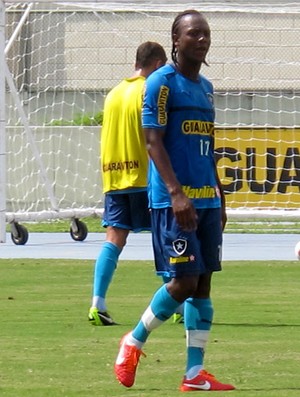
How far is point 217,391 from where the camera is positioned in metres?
6.85

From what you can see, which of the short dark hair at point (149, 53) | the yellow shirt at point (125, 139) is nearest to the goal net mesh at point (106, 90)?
the yellow shirt at point (125, 139)

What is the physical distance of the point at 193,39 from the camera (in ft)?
22.7

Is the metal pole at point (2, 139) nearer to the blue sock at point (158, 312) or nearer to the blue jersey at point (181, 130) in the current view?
the blue sock at point (158, 312)

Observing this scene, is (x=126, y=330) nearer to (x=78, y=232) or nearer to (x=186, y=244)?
(x=186, y=244)

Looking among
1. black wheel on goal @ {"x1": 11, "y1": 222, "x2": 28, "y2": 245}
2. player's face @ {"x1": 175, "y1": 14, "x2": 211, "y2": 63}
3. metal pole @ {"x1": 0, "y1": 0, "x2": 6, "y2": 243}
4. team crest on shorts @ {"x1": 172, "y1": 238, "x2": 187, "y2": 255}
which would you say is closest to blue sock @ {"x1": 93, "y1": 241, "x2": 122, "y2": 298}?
team crest on shorts @ {"x1": 172, "y1": 238, "x2": 187, "y2": 255}

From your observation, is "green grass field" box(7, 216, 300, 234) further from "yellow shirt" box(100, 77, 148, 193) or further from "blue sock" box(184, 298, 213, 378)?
"blue sock" box(184, 298, 213, 378)

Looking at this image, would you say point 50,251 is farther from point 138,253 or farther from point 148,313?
point 148,313

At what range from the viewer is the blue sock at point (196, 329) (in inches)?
274

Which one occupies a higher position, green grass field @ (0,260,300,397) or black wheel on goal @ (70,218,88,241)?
green grass field @ (0,260,300,397)

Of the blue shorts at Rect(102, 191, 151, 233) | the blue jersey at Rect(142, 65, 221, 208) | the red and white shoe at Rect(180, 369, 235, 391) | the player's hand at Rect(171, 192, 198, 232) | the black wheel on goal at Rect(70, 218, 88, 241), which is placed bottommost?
the black wheel on goal at Rect(70, 218, 88, 241)


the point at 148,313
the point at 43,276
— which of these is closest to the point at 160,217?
the point at 148,313

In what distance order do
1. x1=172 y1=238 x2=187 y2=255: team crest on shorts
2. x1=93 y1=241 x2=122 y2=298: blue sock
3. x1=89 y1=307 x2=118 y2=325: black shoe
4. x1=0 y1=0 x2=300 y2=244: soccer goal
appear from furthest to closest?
x1=0 y1=0 x2=300 y2=244: soccer goal
x1=93 y1=241 x2=122 y2=298: blue sock
x1=89 y1=307 x2=118 y2=325: black shoe
x1=172 y1=238 x2=187 y2=255: team crest on shorts

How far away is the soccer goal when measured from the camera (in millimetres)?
17781

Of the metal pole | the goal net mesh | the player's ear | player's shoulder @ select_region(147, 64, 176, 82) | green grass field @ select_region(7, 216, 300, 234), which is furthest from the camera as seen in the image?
the goal net mesh
